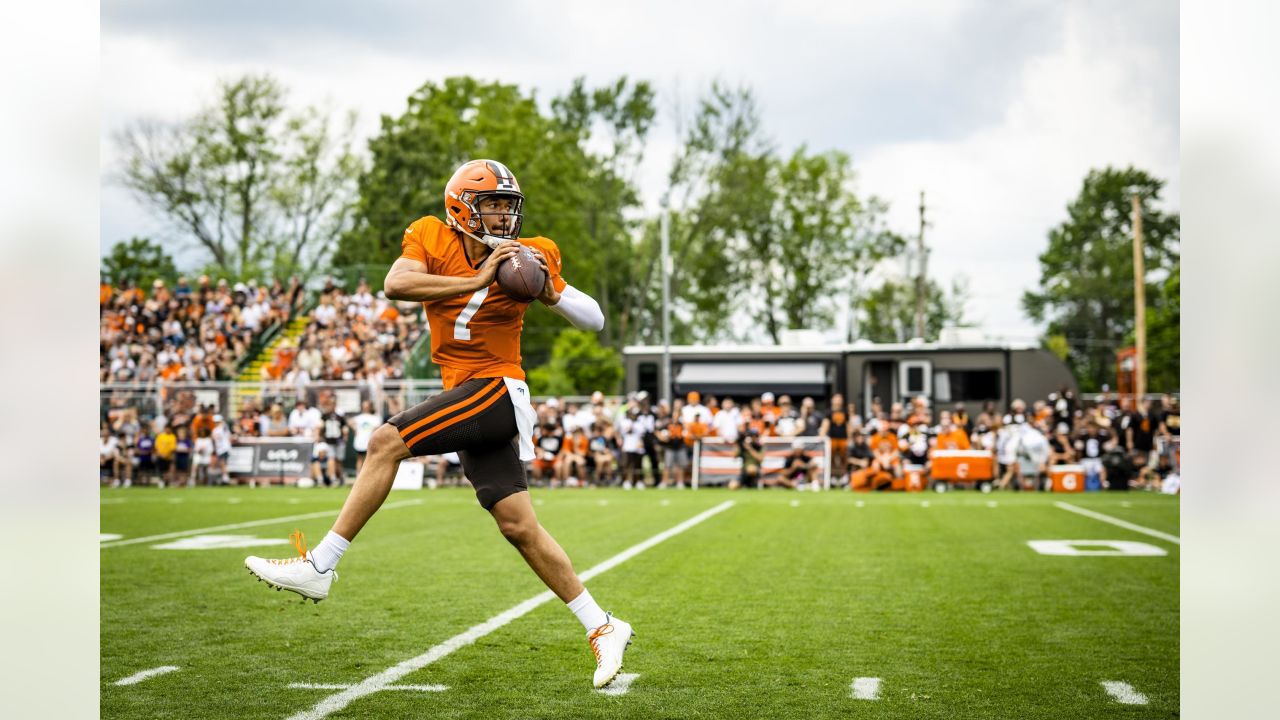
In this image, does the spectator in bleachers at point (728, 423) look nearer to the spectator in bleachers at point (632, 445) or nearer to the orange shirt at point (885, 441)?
the spectator in bleachers at point (632, 445)

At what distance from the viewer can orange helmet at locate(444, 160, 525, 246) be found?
4781 mm

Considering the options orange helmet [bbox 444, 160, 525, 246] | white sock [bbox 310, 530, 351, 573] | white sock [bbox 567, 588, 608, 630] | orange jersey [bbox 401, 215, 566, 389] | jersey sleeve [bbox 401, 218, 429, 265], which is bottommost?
white sock [bbox 567, 588, 608, 630]

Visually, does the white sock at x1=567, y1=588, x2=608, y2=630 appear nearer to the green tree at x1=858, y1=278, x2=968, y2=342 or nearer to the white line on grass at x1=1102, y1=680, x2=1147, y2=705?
the white line on grass at x1=1102, y1=680, x2=1147, y2=705

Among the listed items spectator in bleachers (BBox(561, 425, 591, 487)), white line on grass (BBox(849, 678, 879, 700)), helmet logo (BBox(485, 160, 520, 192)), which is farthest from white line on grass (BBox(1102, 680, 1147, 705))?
spectator in bleachers (BBox(561, 425, 591, 487))

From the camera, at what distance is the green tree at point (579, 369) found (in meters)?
44.2

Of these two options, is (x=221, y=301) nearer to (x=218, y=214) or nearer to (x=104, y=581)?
(x=218, y=214)

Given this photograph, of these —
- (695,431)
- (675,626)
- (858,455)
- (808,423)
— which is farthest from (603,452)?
(675,626)

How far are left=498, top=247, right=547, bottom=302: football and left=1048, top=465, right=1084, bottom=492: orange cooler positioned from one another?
Answer: 17.9 meters

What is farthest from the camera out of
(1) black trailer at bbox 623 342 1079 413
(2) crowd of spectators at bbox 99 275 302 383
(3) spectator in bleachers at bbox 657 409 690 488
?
(2) crowd of spectators at bbox 99 275 302 383

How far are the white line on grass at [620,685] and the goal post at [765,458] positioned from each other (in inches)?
653

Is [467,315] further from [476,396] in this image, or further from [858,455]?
[858,455]

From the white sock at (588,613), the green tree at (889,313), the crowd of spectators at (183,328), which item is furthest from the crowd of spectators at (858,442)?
the green tree at (889,313)

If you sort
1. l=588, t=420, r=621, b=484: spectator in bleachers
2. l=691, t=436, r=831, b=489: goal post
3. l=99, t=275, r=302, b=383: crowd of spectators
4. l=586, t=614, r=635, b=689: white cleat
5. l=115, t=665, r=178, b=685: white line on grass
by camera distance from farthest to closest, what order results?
l=99, t=275, r=302, b=383: crowd of spectators → l=588, t=420, r=621, b=484: spectator in bleachers → l=691, t=436, r=831, b=489: goal post → l=115, t=665, r=178, b=685: white line on grass → l=586, t=614, r=635, b=689: white cleat

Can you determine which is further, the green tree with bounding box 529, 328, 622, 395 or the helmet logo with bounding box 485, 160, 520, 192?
the green tree with bounding box 529, 328, 622, 395
